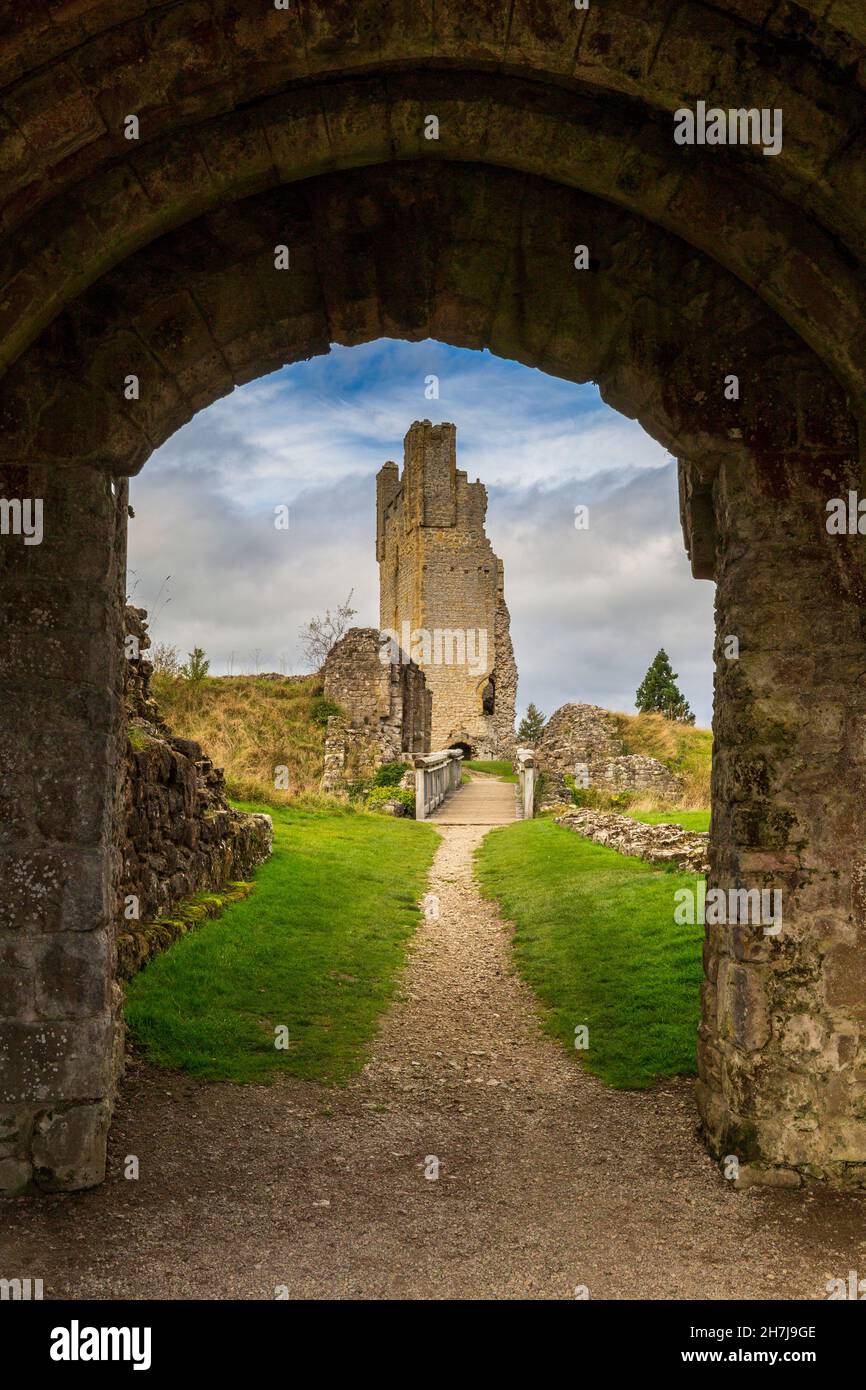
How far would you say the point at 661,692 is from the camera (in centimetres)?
4147

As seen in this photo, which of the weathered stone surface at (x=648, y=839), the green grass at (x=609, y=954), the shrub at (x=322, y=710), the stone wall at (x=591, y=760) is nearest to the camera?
the green grass at (x=609, y=954)

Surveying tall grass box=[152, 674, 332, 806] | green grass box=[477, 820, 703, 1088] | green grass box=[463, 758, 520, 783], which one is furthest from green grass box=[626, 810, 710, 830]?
green grass box=[463, 758, 520, 783]

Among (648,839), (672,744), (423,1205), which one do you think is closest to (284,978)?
(423,1205)

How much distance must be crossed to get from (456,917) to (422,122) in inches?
305

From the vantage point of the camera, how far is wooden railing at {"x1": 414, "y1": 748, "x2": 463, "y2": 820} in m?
18.9

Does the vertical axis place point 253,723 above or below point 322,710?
below

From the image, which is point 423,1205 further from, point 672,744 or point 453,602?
point 453,602

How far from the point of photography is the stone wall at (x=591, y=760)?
68.9 ft

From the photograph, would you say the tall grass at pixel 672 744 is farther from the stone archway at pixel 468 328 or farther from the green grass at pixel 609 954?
the stone archway at pixel 468 328

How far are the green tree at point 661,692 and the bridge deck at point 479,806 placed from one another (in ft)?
53.8

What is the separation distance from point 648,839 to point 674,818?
3.66 meters

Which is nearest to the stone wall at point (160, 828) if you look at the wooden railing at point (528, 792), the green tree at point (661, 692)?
the wooden railing at point (528, 792)

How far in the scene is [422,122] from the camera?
3760 millimetres

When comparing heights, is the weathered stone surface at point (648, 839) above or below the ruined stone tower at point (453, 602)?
below
